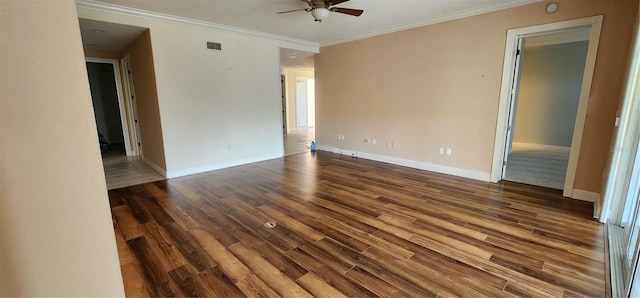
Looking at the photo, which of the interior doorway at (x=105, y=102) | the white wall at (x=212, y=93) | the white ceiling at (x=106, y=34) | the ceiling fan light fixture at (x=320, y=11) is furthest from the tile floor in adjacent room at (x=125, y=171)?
the ceiling fan light fixture at (x=320, y=11)

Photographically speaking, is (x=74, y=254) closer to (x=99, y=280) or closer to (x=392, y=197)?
(x=99, y=280)

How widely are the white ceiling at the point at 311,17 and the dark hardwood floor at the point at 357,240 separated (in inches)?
103

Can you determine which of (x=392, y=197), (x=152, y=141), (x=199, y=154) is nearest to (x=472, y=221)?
(x=392, y=197)

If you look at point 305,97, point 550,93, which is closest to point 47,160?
point 550,93

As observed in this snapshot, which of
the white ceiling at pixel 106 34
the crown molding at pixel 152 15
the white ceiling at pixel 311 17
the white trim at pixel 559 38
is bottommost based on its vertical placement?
the white ceiling at pixel 106 34

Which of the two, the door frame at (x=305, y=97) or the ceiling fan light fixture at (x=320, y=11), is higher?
the ceiling fan light fixture at (x=320, y=11)

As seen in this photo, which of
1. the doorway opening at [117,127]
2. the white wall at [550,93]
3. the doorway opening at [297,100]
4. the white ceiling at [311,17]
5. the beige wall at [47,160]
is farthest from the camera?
the doorway opening at [297,100]

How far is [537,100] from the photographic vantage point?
7461 mm

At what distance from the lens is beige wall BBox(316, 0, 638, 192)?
127 inches

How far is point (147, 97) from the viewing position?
4844mm

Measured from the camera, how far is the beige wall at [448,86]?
3215mm

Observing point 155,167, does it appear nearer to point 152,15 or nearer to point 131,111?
point 131,111

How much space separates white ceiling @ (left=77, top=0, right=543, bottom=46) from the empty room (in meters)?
0.05

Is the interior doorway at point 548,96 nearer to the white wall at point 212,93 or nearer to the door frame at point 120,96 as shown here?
the white wall at point 212,93
